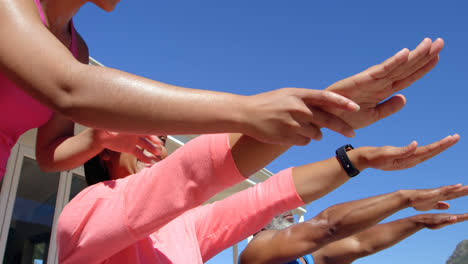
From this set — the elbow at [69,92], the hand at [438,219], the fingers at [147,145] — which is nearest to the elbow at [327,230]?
the hand at [438,219]

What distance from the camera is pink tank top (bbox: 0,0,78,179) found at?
1363mm

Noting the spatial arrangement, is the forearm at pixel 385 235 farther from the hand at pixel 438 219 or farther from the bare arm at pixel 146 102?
the bare arm at pixel 146 102

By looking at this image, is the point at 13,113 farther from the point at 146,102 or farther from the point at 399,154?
the point at 399,154

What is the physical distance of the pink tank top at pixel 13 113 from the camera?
53.7 inches

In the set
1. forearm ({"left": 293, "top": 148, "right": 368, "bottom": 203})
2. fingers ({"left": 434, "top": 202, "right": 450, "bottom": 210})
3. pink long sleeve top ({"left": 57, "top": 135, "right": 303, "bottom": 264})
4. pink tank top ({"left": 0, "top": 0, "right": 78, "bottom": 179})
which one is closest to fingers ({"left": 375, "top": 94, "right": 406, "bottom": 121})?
pink long sleeve top ({"left": 57, "top": 135, "right": 303, "bottom": 264})

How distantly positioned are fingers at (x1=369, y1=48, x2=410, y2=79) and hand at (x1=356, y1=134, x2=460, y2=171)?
92 cm

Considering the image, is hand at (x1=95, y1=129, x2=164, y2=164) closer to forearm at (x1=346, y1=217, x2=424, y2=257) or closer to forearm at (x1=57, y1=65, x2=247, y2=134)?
forearm at (x1=57, y1=65, x2=247, y2=134)

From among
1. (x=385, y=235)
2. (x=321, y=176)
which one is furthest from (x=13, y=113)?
(x=385, y=235)

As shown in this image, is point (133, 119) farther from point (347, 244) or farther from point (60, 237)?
point (347, 244)

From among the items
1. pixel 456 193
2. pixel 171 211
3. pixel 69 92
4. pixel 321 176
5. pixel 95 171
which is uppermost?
pixel 95 171

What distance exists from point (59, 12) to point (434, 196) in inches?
96.3

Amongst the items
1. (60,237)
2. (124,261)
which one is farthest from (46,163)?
(124,261)

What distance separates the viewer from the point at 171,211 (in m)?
1.24

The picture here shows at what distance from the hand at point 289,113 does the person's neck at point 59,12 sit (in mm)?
1169
